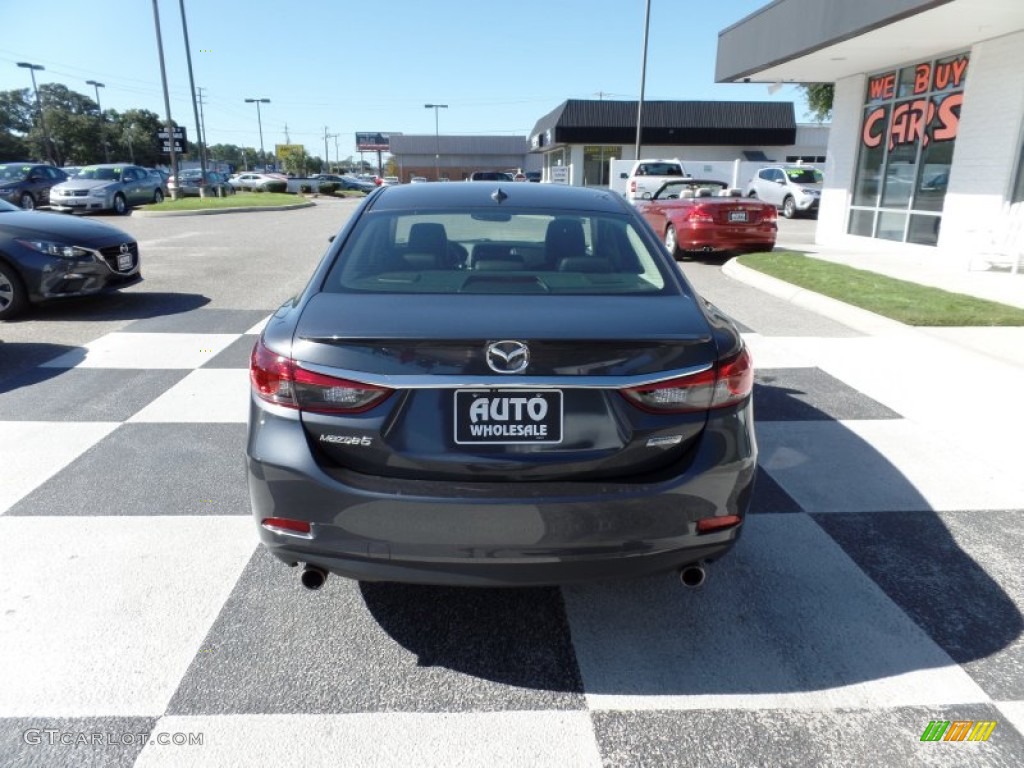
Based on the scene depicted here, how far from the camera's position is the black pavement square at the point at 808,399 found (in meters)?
5.02

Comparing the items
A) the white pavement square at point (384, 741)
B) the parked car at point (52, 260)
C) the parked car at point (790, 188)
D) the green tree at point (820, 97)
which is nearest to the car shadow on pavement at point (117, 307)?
the parked car at point (52, 260)

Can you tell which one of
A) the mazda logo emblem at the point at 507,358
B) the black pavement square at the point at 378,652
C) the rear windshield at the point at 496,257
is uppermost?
the rear windshield at the point at 496,257

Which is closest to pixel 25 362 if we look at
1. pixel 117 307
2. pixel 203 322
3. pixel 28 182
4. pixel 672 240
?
pixel 203 322

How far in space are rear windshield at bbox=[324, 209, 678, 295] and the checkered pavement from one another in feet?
4.07

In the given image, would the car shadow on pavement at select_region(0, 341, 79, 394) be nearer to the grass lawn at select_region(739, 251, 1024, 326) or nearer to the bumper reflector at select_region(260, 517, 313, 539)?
the bumper reflector at select_region(260, 517, 313, 539)

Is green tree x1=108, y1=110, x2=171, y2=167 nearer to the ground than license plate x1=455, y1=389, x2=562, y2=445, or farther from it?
farther from it

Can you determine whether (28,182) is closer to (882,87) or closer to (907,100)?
(882,87)

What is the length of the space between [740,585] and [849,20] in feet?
37.7

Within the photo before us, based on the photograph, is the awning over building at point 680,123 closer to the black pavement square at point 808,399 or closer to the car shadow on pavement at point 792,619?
the black pavement square at point 808,399

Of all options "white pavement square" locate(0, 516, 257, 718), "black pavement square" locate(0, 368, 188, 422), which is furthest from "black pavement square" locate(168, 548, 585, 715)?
"black pavement square" locate(0, 368, 188, 422)

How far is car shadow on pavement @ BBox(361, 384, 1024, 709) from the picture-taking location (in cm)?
244

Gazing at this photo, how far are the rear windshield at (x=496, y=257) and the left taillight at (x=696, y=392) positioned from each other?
0.50m

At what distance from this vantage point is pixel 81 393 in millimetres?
5309

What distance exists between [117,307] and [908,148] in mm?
14032
